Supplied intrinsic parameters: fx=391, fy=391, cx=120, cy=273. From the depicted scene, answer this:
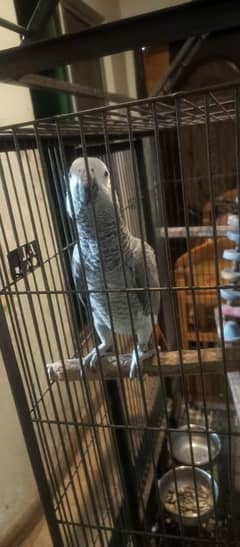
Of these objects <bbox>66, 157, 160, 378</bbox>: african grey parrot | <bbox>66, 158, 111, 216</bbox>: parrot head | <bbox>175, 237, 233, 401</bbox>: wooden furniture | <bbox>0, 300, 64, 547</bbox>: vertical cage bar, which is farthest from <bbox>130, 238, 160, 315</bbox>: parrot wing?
<bbox>175, 237, 233, 401</bbox>: wooden furniture

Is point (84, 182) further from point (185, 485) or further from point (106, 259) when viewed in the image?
point (185, 485)

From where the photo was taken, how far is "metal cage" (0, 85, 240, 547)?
21.8 inches

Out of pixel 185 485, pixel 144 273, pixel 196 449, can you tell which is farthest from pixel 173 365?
pixel 196 449

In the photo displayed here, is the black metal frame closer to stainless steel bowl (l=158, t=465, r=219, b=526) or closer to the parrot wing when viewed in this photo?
the parrot wing

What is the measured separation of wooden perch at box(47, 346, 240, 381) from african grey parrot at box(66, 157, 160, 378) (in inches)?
1.0

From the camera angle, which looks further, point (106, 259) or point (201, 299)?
point (201, 299)

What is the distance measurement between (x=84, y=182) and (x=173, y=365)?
13.6 inches

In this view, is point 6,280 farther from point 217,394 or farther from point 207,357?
point 217,394

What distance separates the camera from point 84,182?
596 millimetres

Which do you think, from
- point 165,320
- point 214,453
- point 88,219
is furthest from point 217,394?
point 88,219

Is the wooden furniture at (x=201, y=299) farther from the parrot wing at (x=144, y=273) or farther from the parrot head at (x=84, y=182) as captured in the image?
the parrot head at (x=84, y=182)

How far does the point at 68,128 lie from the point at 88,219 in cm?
19

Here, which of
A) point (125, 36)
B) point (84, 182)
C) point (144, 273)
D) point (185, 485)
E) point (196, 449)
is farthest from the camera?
point (196, 449)

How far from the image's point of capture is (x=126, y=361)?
75 cm
